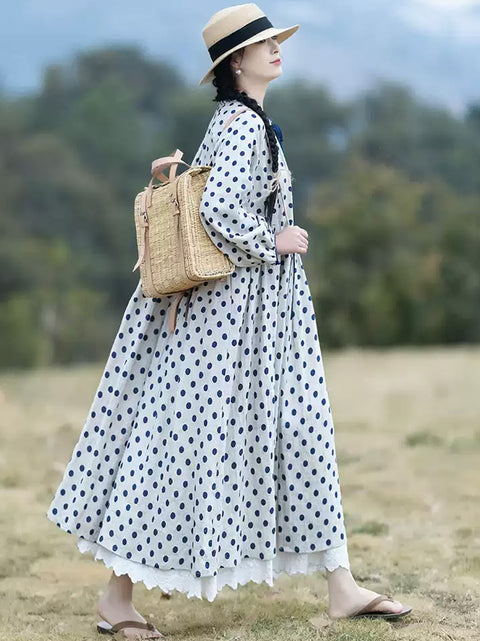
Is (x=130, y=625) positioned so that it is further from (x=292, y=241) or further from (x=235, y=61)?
(x=235, y=61)

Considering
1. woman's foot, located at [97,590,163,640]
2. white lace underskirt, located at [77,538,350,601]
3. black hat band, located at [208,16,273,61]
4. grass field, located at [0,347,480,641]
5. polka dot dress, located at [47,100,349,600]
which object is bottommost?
grass field, located at [0,347,480,641]

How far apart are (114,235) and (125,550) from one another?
2559cm

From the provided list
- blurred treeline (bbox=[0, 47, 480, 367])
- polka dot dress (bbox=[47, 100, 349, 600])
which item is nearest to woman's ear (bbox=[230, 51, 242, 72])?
polka dot dress (bbox=[47, 100, 349, 600])

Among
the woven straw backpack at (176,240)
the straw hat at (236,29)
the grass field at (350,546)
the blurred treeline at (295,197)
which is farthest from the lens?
the blurred treeline at (295,197)

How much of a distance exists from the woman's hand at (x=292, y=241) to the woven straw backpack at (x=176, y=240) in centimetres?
15

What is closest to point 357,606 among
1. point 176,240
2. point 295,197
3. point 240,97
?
point 176,240

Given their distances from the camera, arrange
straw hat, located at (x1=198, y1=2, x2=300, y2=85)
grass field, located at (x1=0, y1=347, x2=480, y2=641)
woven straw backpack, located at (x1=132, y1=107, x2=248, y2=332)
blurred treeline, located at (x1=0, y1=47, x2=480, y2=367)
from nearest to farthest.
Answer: woven straw backpack, located at (x1=132, y1=107, x2=248, y2=332) < straw hat, located at (x1=198, y1=2, x2=300, y2=85) < grass field, located at (x1=0, y1=347, x2=480, y2=641) < blurred treeline, located at (x1=0, y1=47, x2=480, y2=367)

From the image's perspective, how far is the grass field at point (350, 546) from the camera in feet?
9.80

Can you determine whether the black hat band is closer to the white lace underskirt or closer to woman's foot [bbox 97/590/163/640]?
the white lace underskirt

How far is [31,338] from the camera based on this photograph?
23.7 m

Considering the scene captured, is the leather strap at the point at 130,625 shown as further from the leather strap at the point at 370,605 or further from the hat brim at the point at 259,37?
the hat brim at the point at 259,37

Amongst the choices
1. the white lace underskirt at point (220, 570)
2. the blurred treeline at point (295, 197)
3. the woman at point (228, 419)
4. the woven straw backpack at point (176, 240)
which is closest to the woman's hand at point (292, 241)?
the woman at point (228, 419)

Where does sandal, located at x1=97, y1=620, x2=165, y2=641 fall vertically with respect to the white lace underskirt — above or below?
below

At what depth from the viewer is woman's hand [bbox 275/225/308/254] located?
285 centimetres
